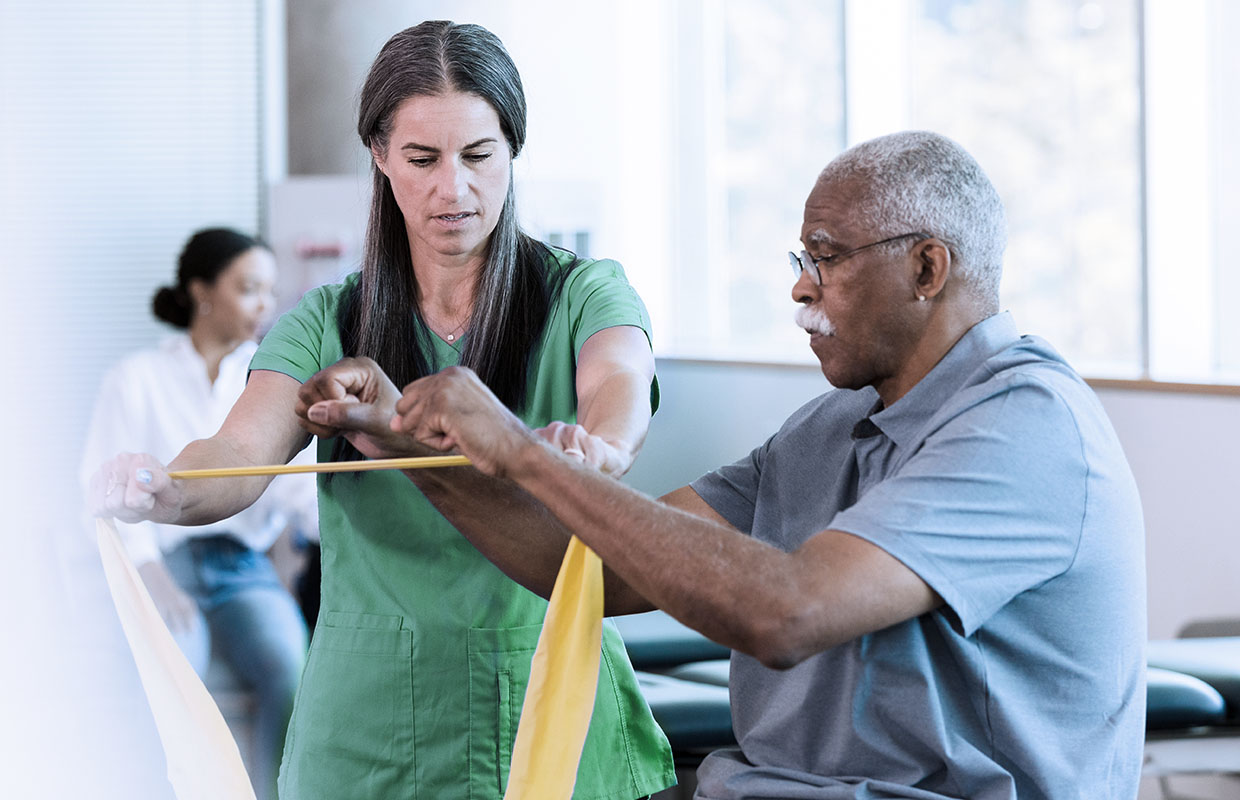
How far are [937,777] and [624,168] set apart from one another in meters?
4.73

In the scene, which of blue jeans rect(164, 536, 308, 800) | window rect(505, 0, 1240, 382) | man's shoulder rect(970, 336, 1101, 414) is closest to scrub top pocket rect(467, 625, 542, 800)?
man's shoulder rect(970, 336, 1101, 414)

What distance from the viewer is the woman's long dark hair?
1557mm

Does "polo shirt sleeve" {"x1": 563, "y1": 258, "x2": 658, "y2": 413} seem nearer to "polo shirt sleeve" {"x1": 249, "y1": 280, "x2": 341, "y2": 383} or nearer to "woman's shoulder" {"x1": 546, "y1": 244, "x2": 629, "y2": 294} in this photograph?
"woman's shoulder" {"x1": 546, "y1": 244, "x2": 629, "y2": 294}

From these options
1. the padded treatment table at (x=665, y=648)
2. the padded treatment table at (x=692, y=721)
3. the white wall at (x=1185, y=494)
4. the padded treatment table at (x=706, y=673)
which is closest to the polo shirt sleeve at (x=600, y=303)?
the padded treatment table at (x=692, y=721)

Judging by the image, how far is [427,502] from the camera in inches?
61.7

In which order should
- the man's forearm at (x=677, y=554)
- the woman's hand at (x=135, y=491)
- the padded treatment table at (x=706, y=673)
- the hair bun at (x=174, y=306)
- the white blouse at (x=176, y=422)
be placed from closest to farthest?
1. the man's forearm at (x=677, y=554)
2. the woman's hand at (x=135, y=491)
3. the padded treatment table at (x=706, y=673)
4. the white blouse at (x=176, y=422)
5. the hair bun at (x=174, y=306)

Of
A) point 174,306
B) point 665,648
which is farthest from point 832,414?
point 174,306

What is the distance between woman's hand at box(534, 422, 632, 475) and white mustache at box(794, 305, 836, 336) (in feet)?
0.99

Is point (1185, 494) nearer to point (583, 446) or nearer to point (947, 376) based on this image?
point (947, 376)

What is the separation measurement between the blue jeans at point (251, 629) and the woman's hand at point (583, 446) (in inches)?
94.0

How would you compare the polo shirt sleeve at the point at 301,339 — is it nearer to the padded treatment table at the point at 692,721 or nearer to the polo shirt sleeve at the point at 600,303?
the polo shirt sleeve at the point at 600,303

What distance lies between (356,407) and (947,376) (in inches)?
26.9

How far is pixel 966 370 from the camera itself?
4.91 ft

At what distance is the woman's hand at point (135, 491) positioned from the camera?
1.48 m
